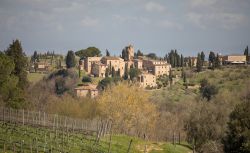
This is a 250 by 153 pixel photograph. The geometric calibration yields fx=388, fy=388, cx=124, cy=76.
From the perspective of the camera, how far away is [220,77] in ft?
349

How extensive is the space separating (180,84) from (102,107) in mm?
60183

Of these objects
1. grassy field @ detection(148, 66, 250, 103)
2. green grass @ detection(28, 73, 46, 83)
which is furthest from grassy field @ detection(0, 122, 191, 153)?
green grass @ detection(28, 73, 46, 83)

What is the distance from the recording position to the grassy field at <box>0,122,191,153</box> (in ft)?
66.7

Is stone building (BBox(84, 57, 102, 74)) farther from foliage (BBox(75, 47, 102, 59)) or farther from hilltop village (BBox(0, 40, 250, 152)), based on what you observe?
foliage (BBox(75, 47, 102, 59))

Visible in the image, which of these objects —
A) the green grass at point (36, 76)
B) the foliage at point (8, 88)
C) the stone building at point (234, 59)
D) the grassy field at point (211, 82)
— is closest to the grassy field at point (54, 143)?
the foliage at point (8, 88)

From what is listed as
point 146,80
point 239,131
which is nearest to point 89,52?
point 146,80

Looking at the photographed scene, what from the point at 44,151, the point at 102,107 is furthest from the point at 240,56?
the point at 44,151

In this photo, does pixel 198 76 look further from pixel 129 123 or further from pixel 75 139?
pixel 75 139

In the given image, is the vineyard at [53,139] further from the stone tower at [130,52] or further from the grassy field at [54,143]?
the stone tower at [130,52]

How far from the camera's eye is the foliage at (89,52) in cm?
12925

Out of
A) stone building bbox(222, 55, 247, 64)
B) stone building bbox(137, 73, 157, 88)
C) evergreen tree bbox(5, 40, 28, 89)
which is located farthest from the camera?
stone building bbox(222, 55, 247, 64)

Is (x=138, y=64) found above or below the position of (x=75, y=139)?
above

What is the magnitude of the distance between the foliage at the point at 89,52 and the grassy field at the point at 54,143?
98.5m

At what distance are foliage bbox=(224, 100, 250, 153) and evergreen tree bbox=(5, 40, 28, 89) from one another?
24.7 metres
